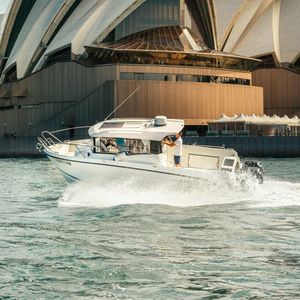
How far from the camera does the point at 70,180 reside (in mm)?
20938

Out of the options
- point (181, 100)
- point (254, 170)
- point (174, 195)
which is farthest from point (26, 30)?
point (174, 195)

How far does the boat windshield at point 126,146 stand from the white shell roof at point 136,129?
0.60 ft

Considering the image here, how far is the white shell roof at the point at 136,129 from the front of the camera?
20.5 m

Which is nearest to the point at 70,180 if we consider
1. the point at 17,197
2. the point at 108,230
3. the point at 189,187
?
the point at 17,197

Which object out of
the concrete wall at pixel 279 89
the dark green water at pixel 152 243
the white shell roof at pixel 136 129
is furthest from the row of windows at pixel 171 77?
the dark green water at pixel 152 243

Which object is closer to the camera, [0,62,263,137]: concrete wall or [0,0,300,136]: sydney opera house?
[0,62,263,137]: concrete wall

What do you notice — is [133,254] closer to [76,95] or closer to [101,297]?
[101,297]

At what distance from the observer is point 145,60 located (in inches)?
2329

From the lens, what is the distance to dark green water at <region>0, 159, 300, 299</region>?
9672mm

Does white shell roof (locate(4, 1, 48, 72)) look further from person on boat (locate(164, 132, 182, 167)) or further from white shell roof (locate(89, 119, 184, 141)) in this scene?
person on boat (locate(164, 132, 182, 167))

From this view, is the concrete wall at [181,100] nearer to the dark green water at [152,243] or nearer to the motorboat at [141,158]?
the motorboat at [141,158]

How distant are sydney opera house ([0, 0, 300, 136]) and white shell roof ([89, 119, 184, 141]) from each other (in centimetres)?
3509

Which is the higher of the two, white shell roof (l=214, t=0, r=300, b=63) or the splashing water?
white shell roof (l=214, t=0, r=300, b=63)

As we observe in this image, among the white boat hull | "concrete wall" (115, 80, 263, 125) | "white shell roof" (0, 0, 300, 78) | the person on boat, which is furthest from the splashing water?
"white shell roof" (0, 0, 300, 78)
